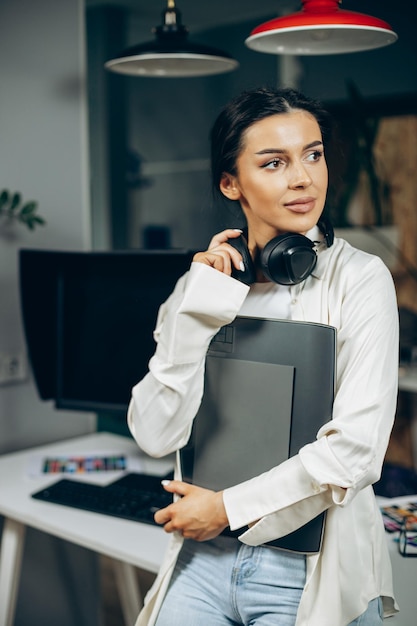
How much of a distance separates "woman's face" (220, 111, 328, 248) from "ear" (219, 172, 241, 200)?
0.15ft

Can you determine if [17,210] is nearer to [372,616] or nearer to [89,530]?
[89,530]

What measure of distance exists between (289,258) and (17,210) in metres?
1.32

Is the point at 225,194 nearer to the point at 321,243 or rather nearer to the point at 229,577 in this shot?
the point at 321,243

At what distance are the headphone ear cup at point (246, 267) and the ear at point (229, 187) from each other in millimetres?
85

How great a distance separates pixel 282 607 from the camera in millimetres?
1210

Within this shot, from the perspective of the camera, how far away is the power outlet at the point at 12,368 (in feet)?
7.43

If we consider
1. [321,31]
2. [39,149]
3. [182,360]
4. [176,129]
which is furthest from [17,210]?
[176,129]

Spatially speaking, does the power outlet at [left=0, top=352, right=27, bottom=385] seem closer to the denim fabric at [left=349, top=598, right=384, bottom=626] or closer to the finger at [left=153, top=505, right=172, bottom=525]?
the finger at [left=153, top=505, right=172, bottom=525]

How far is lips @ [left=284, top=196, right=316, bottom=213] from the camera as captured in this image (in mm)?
1216

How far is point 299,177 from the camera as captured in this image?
1197 millimetres

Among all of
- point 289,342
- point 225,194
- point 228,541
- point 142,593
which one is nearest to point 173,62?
point 225,194

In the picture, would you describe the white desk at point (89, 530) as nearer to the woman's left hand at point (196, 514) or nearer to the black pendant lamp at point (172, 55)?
the woman's left hand at point (196, 514)

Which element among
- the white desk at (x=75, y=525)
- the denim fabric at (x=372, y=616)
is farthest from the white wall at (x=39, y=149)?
the denim fabric at (x=372, y=616)

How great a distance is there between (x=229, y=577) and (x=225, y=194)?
68 cm
